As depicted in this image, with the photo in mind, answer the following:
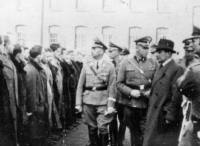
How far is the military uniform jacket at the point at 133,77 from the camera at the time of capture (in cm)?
843

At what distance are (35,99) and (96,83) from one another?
1.14 m

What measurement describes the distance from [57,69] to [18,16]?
2531 cm

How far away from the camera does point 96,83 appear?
8711 millimetres

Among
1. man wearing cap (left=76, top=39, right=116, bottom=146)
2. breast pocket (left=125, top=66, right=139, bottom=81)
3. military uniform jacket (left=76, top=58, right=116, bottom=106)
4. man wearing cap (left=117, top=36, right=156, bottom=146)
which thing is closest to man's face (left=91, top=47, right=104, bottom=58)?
man wearing cap (left=76, top=39, right=116, bottom=146)

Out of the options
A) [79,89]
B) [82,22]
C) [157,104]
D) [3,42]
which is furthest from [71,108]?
[82,22]

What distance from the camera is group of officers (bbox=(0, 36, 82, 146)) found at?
24.8ft

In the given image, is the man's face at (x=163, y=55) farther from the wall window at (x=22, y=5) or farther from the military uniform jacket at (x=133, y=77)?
the wall window at (x=22, y=5)

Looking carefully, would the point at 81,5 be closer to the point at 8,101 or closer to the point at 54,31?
the point at 54,31

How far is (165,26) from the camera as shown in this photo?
3600cm

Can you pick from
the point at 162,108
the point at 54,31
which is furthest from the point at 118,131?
the point at 54,31

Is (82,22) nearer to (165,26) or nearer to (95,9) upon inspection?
(95,9)

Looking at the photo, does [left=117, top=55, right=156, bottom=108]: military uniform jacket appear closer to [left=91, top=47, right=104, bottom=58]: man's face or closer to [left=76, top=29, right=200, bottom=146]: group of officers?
[left=76, top=29, right=200, bottom=146]: group of officers

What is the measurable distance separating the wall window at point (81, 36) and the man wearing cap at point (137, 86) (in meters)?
27.5

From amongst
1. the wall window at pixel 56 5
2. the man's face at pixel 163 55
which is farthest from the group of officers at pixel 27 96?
the wall window at pixel 56 5
